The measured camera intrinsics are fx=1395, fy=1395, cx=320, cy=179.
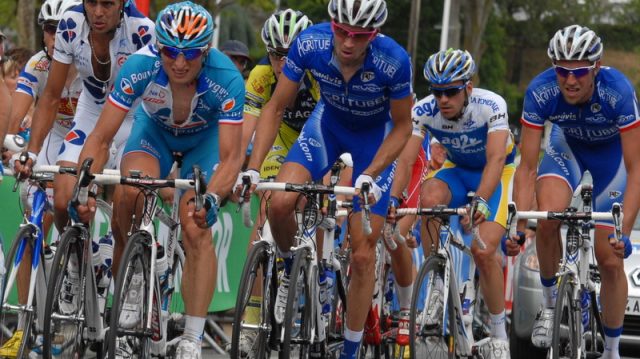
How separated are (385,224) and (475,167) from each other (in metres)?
1.74

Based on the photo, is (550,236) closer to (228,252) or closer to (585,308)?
(585,308)

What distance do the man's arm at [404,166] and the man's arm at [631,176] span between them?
164 centimetres

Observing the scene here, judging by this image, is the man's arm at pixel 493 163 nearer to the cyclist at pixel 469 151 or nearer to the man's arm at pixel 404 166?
the cyclist at pixel 469 151

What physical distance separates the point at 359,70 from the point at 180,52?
141 cm

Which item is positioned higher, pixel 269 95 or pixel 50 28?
pixel 50 28

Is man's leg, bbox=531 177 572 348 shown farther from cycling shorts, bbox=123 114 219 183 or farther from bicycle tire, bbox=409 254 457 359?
cycling shorts, bbox=123 114 219 183

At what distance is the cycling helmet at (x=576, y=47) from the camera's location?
9.44 metres

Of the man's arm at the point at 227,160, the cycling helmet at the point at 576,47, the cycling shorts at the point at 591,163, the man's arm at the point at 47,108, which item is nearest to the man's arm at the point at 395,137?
the man's arm at the point at 227,160

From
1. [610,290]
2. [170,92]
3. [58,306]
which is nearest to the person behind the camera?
[58,306]

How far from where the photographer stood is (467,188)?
36.3ft

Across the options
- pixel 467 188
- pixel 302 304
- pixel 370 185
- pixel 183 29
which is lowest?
pixel 302 304

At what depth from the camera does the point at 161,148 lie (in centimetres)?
887

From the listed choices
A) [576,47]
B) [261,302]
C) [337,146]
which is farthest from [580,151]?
[261,302]

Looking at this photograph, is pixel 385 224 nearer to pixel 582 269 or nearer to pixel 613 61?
pixel 582 269
